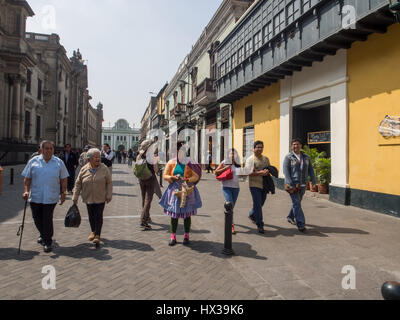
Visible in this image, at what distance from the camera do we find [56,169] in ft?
13.8

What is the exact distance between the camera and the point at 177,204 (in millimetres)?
4418

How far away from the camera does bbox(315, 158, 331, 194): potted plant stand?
9.22 metres

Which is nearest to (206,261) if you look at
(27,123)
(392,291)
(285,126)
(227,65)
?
(392,291)

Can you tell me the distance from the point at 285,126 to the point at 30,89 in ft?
85.3

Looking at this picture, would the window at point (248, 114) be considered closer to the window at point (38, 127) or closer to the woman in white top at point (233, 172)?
the woman in white top at point (233, 172)

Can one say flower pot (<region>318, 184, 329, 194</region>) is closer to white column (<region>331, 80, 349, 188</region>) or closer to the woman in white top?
white column (<region>331, 80, 349, 188</region>)

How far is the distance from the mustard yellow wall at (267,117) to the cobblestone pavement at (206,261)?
6510 millimetres

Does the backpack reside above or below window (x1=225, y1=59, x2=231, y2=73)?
below

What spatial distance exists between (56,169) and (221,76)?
532 inches

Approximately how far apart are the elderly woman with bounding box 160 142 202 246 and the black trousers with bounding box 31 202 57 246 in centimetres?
177

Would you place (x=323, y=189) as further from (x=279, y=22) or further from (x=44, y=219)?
(x=44, y=219)

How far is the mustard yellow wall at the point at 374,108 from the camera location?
6738mm


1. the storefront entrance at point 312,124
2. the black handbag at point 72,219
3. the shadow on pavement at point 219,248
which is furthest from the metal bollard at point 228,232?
the storefront entrance at point 312,124

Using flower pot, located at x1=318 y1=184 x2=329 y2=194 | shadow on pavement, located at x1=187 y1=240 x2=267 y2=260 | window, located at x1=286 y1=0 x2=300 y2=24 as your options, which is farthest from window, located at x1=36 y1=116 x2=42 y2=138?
shadow on pavement, located at x1=187 y1=240 x2=267 y2=260
